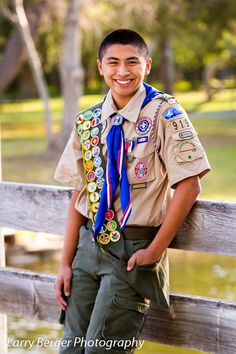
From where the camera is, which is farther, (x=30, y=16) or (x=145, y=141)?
(x=30, y=16)

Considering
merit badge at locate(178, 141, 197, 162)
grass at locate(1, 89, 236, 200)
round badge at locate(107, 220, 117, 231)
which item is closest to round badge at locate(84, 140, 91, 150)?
round badge at locate(107, 220, 117, 231)

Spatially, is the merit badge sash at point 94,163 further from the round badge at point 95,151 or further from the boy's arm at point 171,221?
the boy's arm at point 171,221

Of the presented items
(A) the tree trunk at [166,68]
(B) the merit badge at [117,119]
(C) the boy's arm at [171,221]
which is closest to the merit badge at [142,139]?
(B) the merit badge at [117,119]

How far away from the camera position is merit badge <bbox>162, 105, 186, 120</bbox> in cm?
317

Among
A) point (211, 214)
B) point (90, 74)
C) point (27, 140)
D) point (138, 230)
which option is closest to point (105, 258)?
point (138, 230)

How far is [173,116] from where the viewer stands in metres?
3.17

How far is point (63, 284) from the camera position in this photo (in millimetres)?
3410

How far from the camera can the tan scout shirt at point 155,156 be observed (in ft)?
10.2

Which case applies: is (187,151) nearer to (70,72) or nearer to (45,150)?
(70,72)

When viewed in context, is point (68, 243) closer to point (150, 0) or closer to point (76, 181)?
point (76, 181)

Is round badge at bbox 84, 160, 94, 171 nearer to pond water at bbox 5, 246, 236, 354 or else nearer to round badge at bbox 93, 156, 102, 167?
round badge at bbox 93, 156, 102, 167

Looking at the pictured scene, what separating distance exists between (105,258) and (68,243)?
0.25 meters

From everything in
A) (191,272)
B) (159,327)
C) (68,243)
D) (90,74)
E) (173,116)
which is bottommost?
(90,74)

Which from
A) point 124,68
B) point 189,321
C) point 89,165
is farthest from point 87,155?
point 189,321
